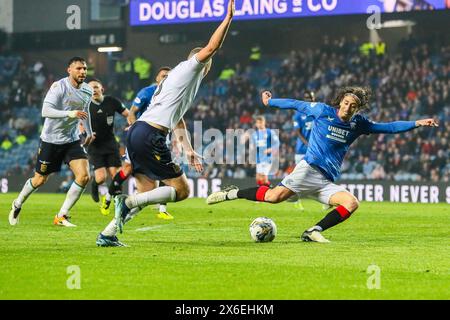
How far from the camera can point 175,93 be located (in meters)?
11.0

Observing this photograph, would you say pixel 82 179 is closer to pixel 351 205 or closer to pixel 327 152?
pixel 327 152

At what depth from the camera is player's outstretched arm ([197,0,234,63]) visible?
10383mm

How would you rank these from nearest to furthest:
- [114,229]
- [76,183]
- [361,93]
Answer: [114,229], [361,93], [76,183]

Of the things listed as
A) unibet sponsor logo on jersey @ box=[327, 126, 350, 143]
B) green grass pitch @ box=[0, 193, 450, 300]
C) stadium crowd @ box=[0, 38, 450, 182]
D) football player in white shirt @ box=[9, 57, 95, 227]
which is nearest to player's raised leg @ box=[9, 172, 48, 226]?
football player in white shirt @ box=[9, 57, 95, 227]

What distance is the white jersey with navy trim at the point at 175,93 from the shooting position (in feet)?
35.8

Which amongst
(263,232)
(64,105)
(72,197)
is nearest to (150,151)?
(263,232)

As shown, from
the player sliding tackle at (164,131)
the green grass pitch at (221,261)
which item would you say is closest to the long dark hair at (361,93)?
the green grass pitch at (221,261)

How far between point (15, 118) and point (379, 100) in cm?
1545

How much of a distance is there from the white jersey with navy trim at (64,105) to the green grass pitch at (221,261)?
142 cm

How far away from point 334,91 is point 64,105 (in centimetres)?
2063

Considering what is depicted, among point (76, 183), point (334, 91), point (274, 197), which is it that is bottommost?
point (76, 183)

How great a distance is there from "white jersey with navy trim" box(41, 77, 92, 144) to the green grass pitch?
1.42 m

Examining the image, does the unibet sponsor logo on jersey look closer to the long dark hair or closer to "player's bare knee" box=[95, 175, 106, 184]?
the long dark hair
